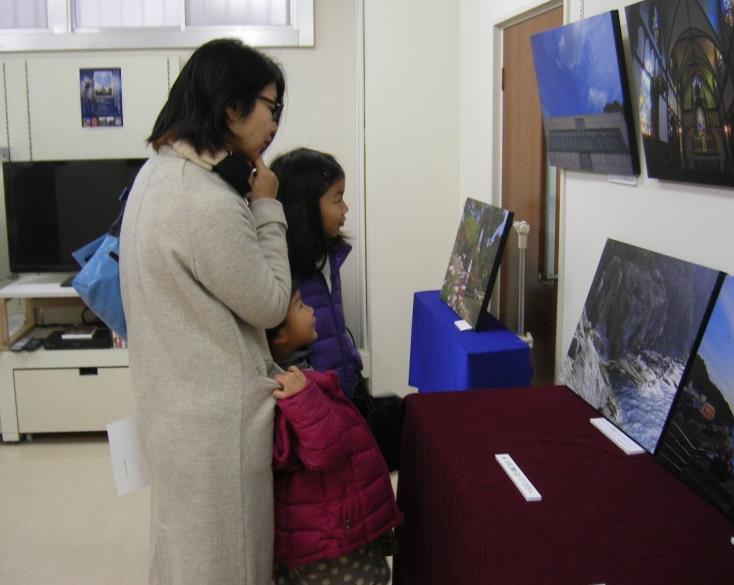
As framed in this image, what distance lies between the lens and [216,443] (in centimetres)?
143

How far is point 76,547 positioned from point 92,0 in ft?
9.32

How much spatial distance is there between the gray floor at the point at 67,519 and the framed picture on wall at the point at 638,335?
1.50 meters

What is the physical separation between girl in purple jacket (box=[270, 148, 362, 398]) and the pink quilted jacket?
42cm

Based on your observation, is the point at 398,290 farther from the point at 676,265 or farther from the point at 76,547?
the point at 676,265

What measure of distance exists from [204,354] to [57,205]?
2.94 metres

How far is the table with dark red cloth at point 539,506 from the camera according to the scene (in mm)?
1226

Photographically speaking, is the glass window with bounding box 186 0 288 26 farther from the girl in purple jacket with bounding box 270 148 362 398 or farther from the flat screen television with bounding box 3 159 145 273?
the girl in purple jacket with bounding box 270 148 362 398

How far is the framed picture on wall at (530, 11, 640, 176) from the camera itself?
76.8 inches

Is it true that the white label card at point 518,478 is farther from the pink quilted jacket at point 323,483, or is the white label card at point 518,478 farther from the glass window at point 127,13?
the glass window at point 127,13

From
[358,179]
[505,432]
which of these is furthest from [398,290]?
[505,432]

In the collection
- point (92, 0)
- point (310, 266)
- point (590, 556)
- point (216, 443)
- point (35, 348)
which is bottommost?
point (35, 348)

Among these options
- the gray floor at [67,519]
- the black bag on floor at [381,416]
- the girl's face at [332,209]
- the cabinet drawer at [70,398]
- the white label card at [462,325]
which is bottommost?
the gray floor at [67,519]

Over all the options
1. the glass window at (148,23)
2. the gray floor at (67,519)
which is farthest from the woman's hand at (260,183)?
the glass window at (148,23)

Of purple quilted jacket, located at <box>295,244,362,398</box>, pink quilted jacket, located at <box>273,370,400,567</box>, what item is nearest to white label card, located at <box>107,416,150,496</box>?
pink quilted jacket, located at <box>273,370,400,567</box>
